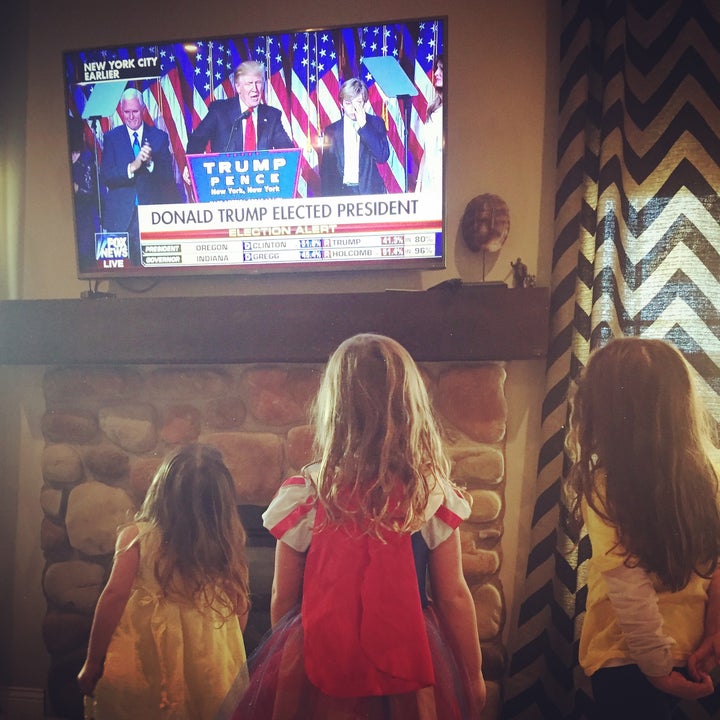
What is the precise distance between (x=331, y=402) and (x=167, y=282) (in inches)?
27.0

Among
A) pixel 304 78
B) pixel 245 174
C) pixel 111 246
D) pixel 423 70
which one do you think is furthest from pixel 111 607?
pixel 423 70

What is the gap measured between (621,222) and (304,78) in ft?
2.81

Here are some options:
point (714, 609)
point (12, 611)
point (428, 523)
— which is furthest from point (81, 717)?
point (714, 609)

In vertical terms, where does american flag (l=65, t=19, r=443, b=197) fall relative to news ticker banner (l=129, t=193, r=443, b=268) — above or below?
above

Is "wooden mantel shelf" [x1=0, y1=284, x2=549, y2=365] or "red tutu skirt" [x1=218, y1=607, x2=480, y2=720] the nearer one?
"red tutu skirt" [x1=218, y1=607, x2=480, y2=720]

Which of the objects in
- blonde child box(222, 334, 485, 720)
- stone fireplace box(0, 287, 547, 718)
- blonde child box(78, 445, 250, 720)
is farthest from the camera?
stone fireplace box(0, 287, 547, 718)

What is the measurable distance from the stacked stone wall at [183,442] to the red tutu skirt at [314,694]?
18cm

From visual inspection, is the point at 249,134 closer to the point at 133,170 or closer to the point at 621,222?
the point at 133,170

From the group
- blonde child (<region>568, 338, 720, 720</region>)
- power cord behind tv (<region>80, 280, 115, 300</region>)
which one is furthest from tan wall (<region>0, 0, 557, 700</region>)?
blonde child (<region>568, 338, 720, 720</region>)

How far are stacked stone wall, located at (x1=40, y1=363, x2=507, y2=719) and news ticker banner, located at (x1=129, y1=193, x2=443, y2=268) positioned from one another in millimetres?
292

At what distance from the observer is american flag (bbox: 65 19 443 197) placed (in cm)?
130

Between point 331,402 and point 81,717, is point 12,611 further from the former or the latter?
point 331,402

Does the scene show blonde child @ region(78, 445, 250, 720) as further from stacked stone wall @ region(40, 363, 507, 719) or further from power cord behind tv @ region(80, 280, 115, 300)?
power cord behind tv @ region(80, 280, 115, 300)

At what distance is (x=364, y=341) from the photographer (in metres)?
1.15
